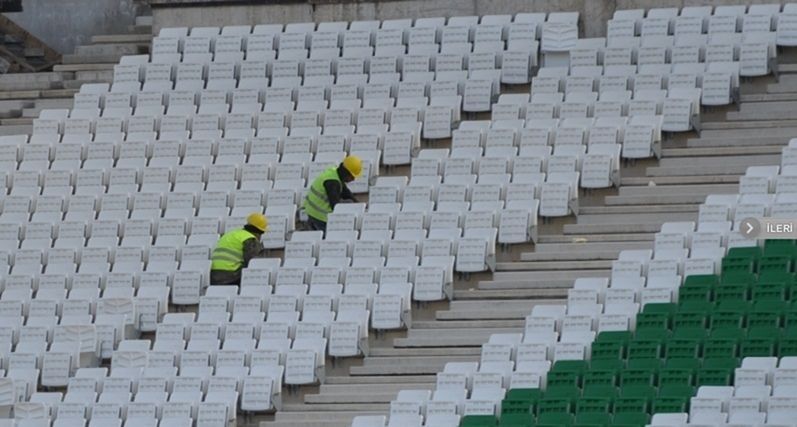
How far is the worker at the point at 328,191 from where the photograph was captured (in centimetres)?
3048

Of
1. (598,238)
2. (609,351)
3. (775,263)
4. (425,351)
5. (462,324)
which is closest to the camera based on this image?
(609,351)

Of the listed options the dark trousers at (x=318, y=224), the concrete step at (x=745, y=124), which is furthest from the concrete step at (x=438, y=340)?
the concrete step at (x=745, y=124)

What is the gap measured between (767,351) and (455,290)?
13.3 feet

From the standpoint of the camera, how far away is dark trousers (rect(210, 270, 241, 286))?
30.0m

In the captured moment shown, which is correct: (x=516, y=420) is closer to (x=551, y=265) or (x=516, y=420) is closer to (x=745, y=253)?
(x=745, y=253)

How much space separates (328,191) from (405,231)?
114 cm

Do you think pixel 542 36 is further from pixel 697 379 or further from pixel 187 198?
pixel 697 379

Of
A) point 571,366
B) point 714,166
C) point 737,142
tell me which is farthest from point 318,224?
point 571,366

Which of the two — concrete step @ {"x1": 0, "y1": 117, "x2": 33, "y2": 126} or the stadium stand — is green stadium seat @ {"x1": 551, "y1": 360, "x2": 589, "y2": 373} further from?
concrete step @ {"x1": 0, "y1": 117, "x2": 33, "y2": 126}

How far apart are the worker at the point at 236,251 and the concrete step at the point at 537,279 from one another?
8.04 ft

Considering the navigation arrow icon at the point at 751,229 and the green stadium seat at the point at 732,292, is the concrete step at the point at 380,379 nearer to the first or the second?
the green stadium seat at the point at 732,292

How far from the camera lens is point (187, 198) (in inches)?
1236

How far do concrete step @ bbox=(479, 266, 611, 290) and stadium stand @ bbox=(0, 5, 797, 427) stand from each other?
0.13 feet

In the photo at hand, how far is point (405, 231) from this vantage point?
29797mm
